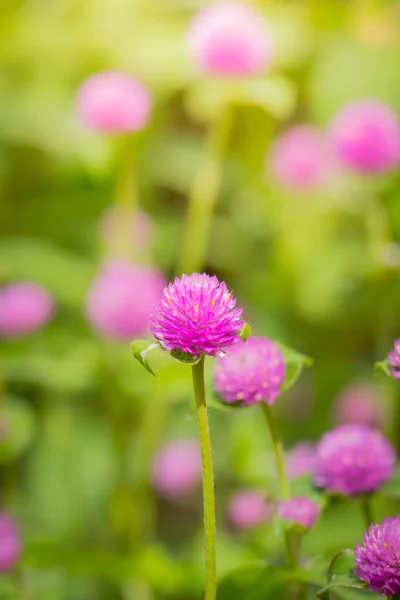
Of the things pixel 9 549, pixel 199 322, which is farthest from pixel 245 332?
pixel 9 549

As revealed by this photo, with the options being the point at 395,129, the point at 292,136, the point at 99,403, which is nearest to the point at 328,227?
the point at 292,136

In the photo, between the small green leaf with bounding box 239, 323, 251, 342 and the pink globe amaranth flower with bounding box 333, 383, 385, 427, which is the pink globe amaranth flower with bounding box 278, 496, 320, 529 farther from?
the pink globe amaranth flower with bounding box 333, 383, 385, 427

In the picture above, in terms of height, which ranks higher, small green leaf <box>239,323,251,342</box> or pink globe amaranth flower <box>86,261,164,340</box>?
pink globe amaranth flower <box>86,261,164,340</box>

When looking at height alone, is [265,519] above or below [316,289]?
below

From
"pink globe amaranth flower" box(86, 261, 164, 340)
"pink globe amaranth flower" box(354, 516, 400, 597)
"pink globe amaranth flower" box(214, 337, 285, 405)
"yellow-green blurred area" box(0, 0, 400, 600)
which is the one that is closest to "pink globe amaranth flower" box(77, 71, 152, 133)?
"yellow-green blurred area" box(0, 0, 400, 600)

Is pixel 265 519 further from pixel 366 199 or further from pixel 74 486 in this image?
pixel 366 199

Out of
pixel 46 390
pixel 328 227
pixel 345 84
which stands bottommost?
pixel 46 390

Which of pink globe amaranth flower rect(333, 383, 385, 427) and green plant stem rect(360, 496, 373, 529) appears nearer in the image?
green plant stem rect(360, 496, 373, 529)

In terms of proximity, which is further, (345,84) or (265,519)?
(345,84)
